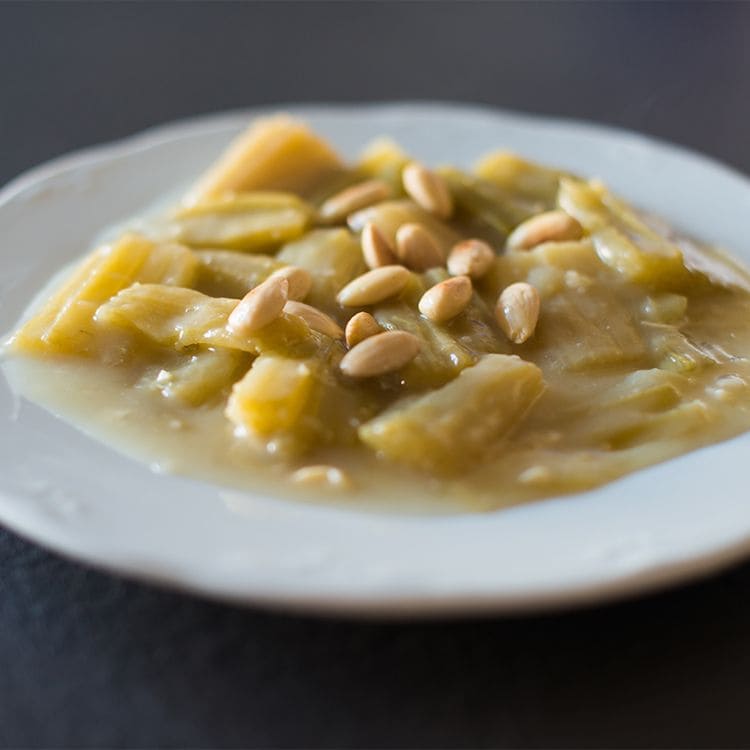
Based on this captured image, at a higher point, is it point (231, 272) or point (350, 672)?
point (231, 272)

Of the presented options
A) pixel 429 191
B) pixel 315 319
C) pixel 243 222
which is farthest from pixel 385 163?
pixel 315 319

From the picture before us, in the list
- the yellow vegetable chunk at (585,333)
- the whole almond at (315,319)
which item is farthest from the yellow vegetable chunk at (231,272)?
the yellow vegetable chunk at (585,333)

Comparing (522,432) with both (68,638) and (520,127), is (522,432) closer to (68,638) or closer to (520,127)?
(68,638)

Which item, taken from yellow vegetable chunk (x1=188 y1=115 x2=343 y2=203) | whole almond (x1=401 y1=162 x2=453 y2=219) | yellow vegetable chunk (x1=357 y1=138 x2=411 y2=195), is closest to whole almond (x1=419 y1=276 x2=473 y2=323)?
whole almond (x1=401 y1=162 x2=453 y2=219)

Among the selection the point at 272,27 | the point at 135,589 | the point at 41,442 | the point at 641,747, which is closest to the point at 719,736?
the point at 641,747

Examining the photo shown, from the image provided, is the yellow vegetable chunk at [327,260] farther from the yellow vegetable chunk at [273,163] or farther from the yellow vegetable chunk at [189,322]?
the yellow vegetable chunk at [273,163]

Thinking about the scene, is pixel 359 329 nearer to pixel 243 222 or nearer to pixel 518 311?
pixel 518 311
